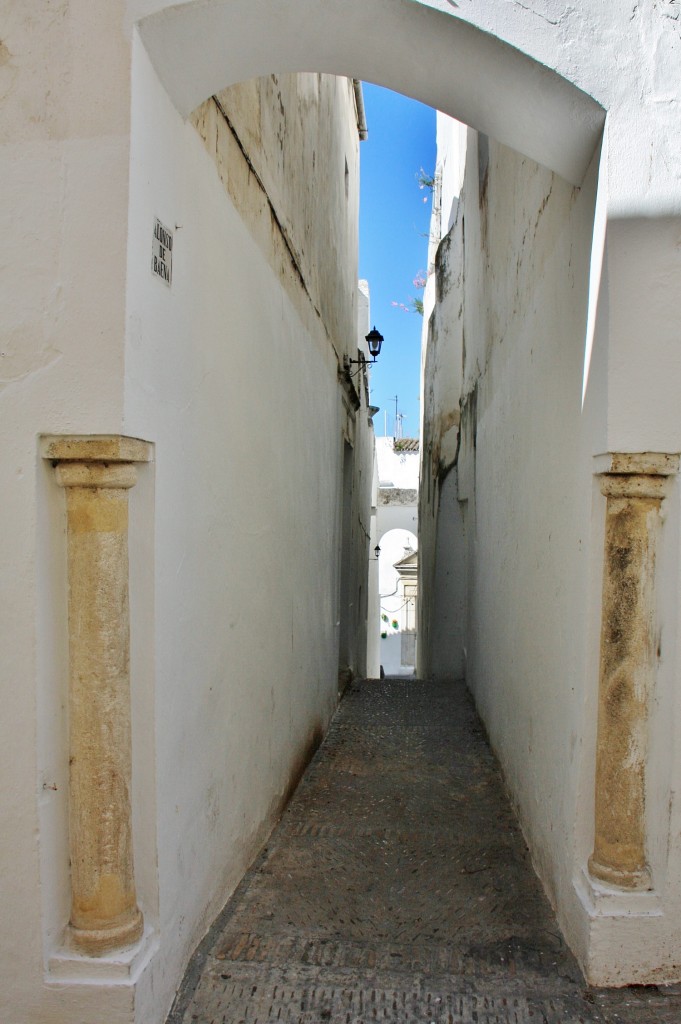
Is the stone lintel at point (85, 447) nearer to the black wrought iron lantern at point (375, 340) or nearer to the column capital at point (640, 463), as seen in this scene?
the column capital at point (640, 463)

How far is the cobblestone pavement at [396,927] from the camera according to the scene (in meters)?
2.36

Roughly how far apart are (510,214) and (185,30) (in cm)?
299

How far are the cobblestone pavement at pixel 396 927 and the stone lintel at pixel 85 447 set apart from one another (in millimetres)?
1691

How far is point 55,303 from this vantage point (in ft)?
6.82

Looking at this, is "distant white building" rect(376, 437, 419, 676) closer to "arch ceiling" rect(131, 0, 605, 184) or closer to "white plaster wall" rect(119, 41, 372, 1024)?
"white plaster wall" rect(119, 41, 372, 1024)

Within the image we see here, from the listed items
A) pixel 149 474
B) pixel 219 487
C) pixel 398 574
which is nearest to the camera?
pixel 149 474

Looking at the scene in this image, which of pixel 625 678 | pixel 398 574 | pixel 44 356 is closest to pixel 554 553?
pixel 625 678

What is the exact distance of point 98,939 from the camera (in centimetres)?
208

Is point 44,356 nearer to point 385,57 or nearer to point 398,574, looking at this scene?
point 385,57

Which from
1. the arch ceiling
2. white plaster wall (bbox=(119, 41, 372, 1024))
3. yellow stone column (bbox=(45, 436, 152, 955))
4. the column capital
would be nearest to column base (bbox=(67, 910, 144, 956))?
yellow stone column (bbox=(45, 436, 152, 955))

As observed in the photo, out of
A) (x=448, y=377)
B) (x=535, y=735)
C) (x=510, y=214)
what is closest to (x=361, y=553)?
(x=448, y=377)

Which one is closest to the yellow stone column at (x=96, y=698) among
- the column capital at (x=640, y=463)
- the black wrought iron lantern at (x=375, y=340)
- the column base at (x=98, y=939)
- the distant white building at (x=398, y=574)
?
the column base at (x=98, y=939)

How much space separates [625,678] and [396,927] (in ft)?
4.37

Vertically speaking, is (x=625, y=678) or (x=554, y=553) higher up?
(x=554, y=553)
